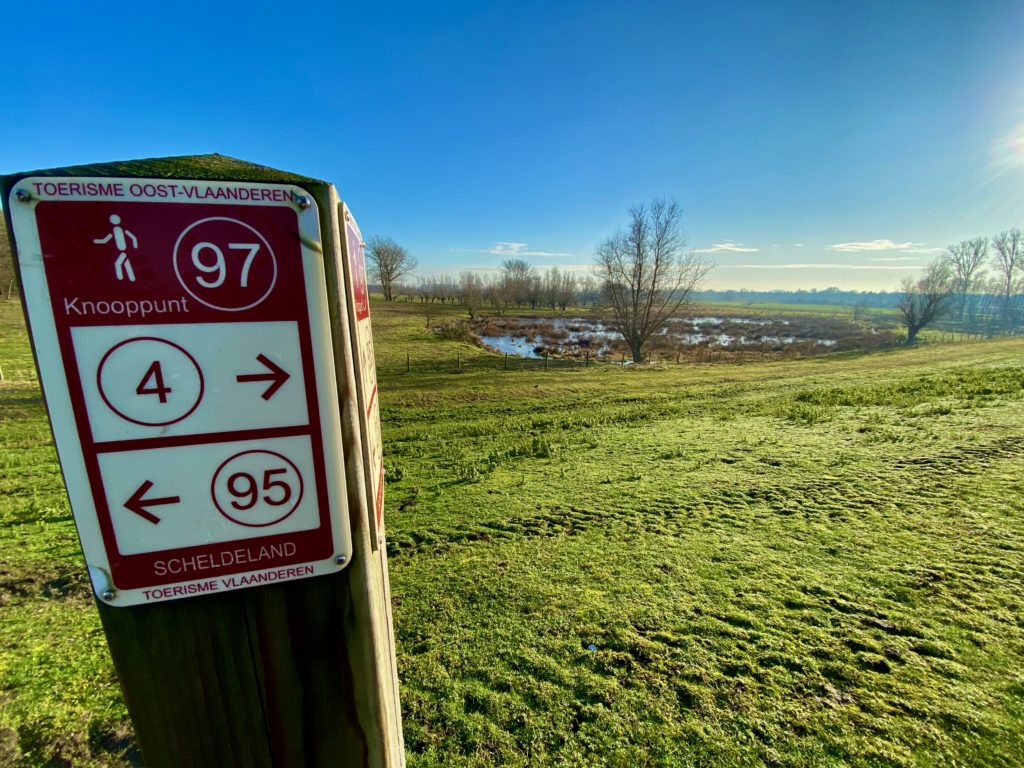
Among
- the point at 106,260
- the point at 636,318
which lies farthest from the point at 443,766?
the point at 636,318

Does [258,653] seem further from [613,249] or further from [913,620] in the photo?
[613,249]

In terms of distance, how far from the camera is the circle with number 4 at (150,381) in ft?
2.46

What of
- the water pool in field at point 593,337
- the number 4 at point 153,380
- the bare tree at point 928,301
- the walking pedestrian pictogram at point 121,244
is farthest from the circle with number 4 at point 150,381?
the bare tree at point 928,301

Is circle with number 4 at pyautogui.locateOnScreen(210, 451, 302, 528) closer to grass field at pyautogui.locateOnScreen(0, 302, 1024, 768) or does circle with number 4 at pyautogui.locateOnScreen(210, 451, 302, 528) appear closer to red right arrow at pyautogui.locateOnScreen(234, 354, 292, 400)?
red right arrow at pyautogui.locateOnScreen(234, 354, 292, 400)

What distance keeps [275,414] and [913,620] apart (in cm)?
453

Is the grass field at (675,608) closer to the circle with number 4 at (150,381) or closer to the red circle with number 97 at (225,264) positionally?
the circle with number 4 at (150,381)

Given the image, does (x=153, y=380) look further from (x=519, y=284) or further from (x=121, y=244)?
(x=519, y=284)

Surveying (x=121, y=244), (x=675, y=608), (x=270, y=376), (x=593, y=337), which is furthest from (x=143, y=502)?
(x=593, y=337)

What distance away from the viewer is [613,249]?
30547mm

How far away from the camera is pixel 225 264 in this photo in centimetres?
77

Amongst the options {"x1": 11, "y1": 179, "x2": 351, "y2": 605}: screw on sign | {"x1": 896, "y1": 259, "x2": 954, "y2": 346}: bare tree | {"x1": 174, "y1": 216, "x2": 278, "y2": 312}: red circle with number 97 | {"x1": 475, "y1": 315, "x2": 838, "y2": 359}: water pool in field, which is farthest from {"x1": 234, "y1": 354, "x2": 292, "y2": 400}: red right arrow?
{"x1": 896, "y1": 259, "x2": 954, "y2": 346}: bare tree

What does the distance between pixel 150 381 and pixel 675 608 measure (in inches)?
150

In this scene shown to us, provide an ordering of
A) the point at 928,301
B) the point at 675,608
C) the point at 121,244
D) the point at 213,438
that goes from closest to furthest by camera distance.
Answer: the point at 121,244, the point at 213,438, the point at 675,608, the point at 928,301

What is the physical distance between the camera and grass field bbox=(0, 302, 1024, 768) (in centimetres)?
244
